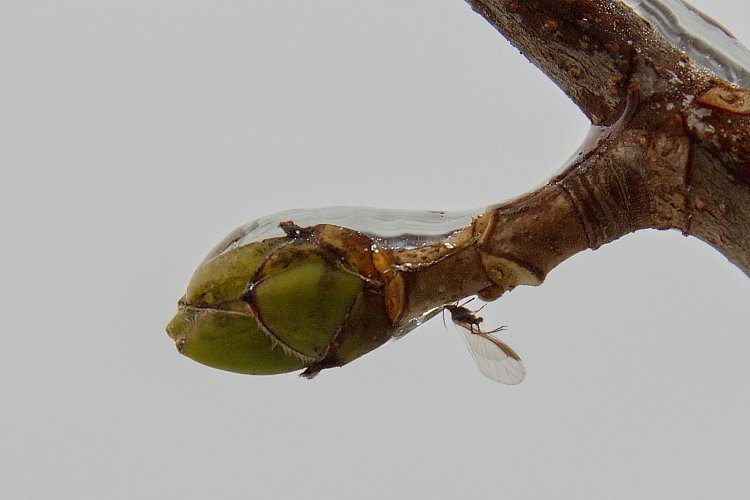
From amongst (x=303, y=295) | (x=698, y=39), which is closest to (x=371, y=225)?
(x=303, y=295)

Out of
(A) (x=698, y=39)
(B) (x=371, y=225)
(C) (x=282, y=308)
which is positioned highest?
(A) (x=698, y=39)

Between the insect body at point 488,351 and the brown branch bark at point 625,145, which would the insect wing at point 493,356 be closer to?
the insect body at point 488,351

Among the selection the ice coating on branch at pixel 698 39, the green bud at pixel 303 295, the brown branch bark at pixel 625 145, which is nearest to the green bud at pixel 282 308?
the green bud at pixel 303 295

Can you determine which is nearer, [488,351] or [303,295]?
[303,295]

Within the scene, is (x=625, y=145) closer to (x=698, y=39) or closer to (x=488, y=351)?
(x=698, y=39)

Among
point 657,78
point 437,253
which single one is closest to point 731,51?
point 657,78

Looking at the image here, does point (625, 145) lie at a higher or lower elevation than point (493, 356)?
higher

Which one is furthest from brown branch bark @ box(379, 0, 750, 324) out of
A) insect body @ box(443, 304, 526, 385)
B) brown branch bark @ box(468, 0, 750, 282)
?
insect body @ box(443, 304, 526, 385)
